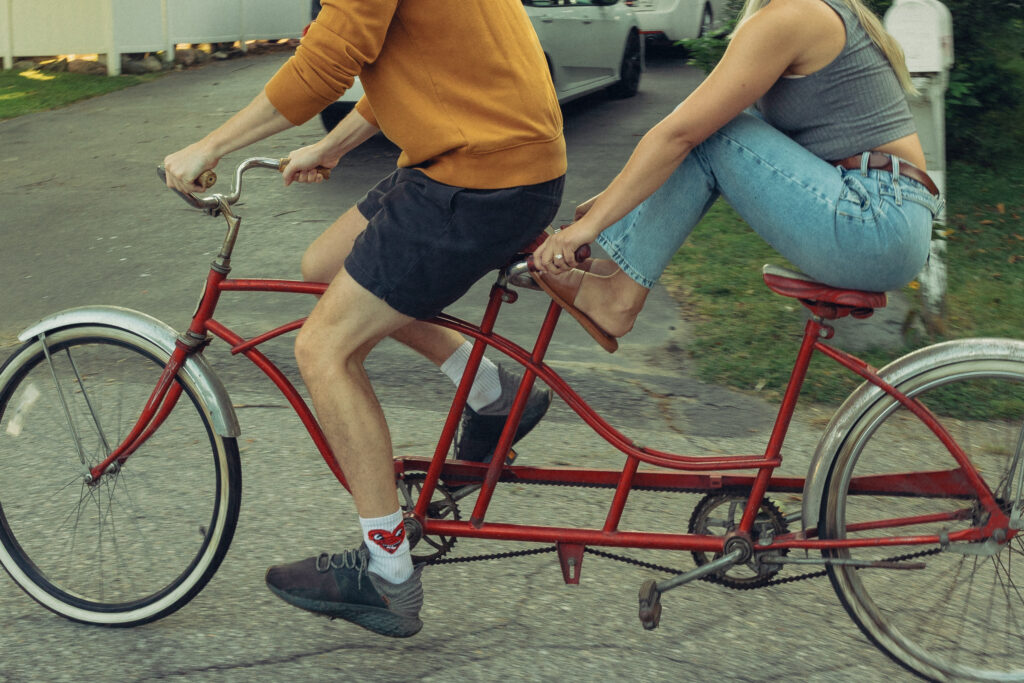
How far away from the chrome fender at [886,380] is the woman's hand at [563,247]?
2.45 ft

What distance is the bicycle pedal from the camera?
113 inches

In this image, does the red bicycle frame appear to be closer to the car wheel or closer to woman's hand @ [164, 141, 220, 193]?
woman's hand @ [164, 141, 220, 193]

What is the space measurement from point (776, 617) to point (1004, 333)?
8.94 feet

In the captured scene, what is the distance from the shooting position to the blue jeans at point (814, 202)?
256 cm

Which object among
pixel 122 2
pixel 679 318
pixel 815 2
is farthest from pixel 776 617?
pixel 122 2

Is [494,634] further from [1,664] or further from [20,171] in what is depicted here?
[20,171]

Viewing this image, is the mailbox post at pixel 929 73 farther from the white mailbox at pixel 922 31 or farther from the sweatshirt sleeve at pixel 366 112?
the sweatshirt sleeve at pixel 366 112

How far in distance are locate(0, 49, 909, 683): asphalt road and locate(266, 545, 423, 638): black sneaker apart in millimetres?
112

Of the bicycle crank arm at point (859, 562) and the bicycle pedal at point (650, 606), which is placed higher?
the bicycle crank arm at point (859, 562)

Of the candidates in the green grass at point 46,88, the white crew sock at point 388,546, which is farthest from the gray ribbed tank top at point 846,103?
the green grass at point 46,88

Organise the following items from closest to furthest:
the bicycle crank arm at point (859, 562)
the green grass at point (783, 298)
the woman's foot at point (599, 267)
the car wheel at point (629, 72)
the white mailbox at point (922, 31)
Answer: the bicycle crank arm at point (859, 562) → the woman's foot at point (599, 267) → the green grass at point (783, 298) → the white mailbox at point (922, 31) → the car wheel at point (629, 72)

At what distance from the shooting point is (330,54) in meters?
2.46

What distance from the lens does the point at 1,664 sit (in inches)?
115

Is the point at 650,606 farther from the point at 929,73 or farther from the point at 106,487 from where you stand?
the point at 929,73
